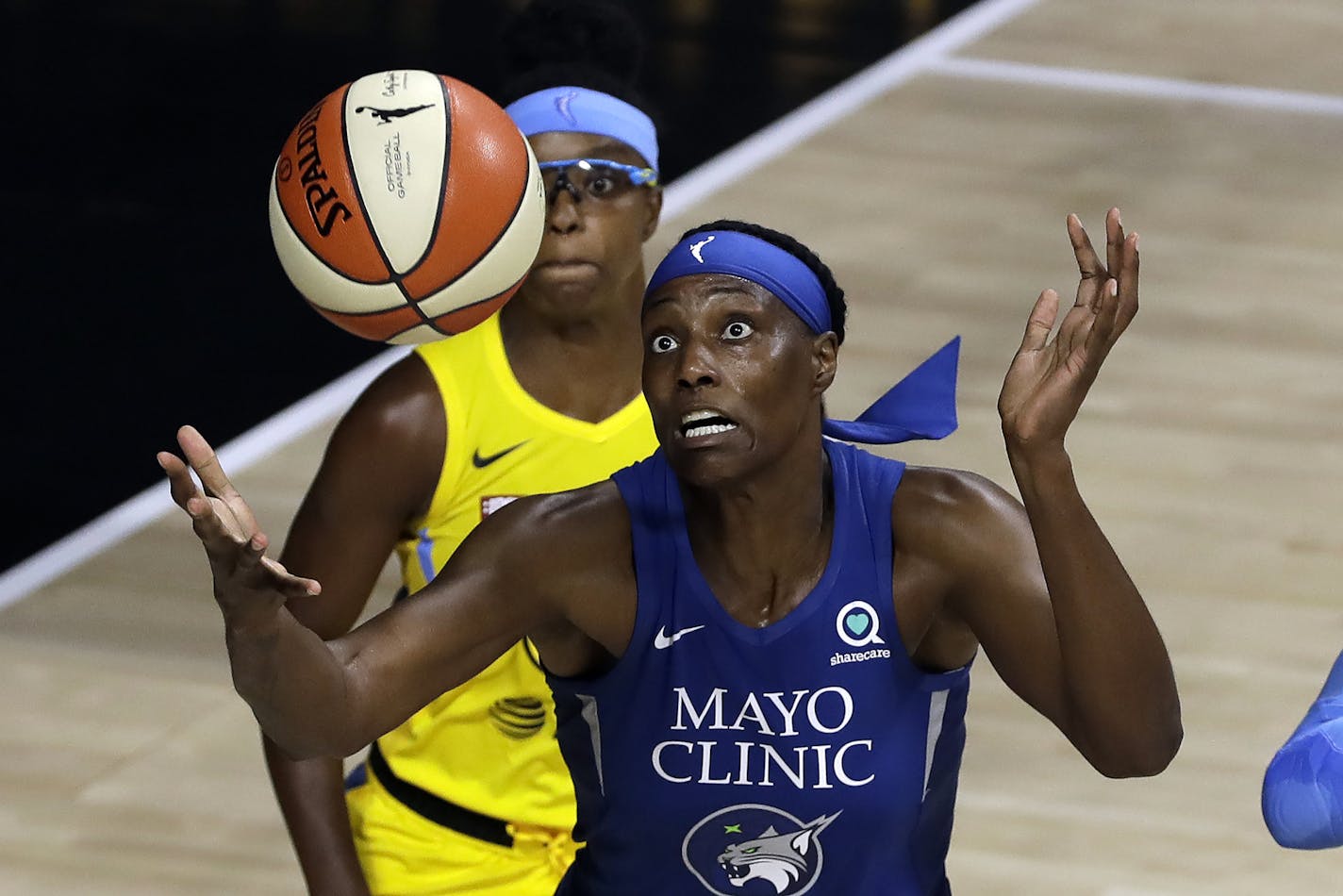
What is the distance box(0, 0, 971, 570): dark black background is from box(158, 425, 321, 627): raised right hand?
4042 millimetres

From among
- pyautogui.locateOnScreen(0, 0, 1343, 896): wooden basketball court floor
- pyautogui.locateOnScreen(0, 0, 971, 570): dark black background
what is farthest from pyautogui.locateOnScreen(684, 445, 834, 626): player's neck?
pyautogui.locateOnScreen(0, 0, 971, 570): dark black background

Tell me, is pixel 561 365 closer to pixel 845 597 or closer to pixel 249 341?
pixel 845 597

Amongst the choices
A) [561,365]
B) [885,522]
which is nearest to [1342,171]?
[561,365]

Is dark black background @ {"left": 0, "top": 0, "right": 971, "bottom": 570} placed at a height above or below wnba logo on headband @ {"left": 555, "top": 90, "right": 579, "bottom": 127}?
below

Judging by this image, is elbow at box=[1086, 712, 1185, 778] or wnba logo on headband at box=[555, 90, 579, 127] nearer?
elbow at box=[1086, 712, 1185, 778]

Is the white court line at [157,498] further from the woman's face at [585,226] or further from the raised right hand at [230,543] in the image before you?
the raised right hand at [230,543]

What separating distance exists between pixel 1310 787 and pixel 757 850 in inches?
29.8

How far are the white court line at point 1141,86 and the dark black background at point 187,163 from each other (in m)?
0.61

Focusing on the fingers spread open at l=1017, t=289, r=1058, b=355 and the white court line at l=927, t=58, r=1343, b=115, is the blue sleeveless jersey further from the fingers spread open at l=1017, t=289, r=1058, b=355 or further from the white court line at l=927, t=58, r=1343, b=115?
the white court line at l=927, t=58, r=1343, b=115

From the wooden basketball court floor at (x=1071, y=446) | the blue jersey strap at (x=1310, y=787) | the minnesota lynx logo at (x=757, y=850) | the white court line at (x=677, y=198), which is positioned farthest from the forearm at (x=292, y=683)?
the white court line at (x=677, y=198)

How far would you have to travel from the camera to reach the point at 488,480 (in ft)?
13.2

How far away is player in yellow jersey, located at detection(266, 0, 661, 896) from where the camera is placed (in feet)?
13.0

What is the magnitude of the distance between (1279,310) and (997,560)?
5784 mm

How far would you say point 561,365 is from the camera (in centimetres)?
412
